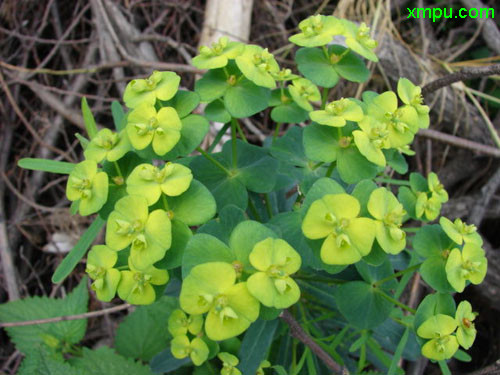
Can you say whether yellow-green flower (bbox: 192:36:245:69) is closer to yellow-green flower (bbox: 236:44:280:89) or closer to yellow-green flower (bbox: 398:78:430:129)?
yellow-green flower (bbox: 236:44:280:89)

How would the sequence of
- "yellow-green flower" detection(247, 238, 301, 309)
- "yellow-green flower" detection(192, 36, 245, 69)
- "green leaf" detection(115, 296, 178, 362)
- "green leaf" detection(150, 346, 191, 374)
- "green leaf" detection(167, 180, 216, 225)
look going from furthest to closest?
"green leaf" detection(115, 296, 178, 362)
"green leaf" detection(150, 346, 191, 374)
"yellow-green flower" detection(192, 36, 245, 69)
"green leaf" detection(167, 180, 216, 225)
"yellow-green flower" detection(247, 238, 301, 309)

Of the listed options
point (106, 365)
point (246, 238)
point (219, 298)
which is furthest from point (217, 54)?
point (106, 365)

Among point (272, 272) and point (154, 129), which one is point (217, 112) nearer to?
point (154, 129)

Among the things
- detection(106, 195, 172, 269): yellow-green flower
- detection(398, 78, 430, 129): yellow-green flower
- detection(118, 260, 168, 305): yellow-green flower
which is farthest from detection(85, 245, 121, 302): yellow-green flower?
detection(398, 78, 430, 129): yellow-green flower

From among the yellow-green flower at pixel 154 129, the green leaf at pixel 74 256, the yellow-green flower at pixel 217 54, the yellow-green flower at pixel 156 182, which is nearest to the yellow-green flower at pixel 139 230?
the yellow-green flower at pixel 156 182

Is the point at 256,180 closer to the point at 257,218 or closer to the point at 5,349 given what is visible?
the point at 257,218

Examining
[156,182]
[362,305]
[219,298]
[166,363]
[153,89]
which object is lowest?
[166,363]
